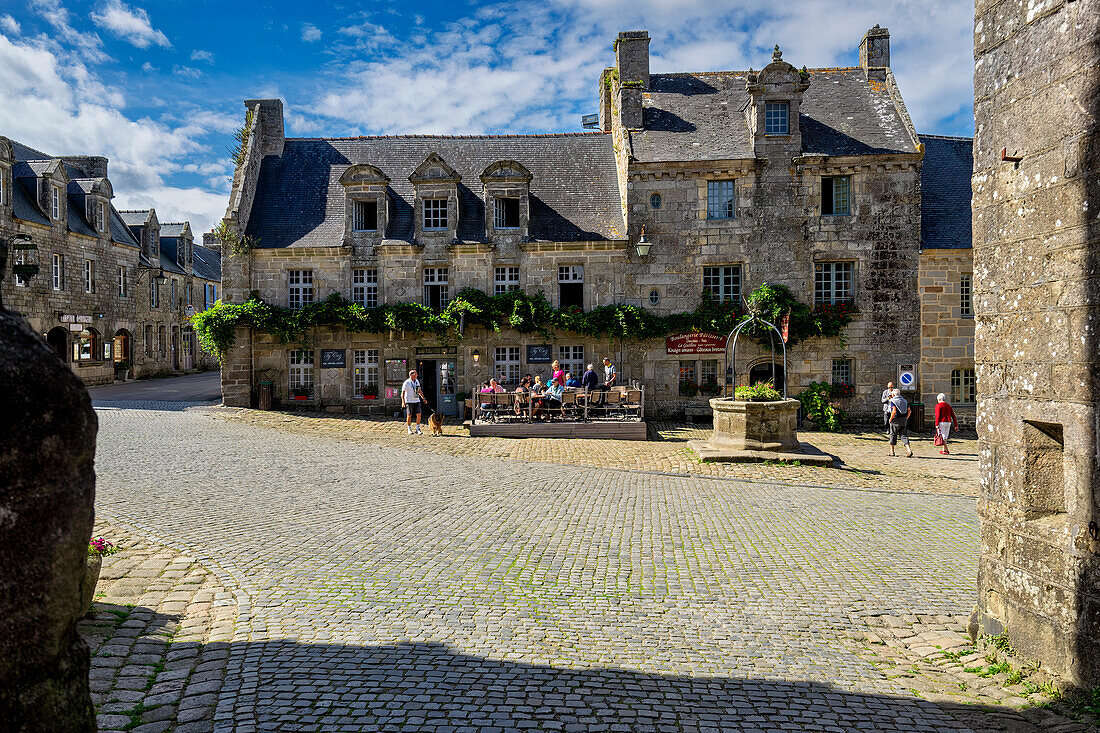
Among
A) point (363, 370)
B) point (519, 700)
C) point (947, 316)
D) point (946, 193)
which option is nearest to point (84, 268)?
point (363, 370)

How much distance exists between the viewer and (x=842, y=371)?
2181cm

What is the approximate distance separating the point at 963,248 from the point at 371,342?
60.9 ft

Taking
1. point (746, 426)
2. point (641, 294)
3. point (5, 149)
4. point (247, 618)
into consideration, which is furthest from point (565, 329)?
point (5, 149)

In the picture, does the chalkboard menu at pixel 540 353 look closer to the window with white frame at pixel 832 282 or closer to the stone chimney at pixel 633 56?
the window with white frame at pixel 832 282

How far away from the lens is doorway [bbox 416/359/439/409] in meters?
22.4

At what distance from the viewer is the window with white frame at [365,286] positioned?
73.2 feet

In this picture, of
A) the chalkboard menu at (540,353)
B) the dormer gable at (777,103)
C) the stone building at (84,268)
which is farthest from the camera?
the stone building at (84,268)

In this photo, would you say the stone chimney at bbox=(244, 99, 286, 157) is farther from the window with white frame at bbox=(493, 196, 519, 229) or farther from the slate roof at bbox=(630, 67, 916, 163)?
the slate roof at bbox=(630, 67, 916, 163)

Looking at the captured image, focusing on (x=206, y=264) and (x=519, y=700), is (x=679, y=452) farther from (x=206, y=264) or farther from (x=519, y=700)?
(x=206, y=264)

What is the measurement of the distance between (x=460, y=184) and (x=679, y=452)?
13091 mm

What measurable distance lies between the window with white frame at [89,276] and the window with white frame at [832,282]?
29.9 meters

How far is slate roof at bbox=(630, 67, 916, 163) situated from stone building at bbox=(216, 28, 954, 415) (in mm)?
74

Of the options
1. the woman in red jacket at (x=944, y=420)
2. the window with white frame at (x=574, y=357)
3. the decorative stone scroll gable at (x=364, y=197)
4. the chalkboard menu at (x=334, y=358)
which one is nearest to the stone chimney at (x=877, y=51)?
the woman in red jacket at (x=944, y=420)

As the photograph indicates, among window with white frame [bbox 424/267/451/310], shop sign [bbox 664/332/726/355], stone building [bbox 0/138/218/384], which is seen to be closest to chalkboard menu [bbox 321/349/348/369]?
window with white frame [bbox 424/267/451/310]
